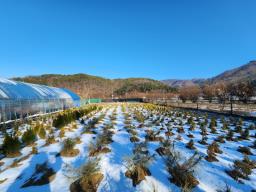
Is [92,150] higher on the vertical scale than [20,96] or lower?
lower

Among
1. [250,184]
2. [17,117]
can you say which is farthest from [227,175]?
[17,117]

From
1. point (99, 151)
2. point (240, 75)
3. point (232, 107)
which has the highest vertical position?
point (240, 75)

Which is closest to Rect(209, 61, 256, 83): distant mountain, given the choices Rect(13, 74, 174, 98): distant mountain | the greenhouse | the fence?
Rect(13, 74, 174, 98): distant mountain

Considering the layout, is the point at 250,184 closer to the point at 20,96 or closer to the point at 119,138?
the point at 119,138

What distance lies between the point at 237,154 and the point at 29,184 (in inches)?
227

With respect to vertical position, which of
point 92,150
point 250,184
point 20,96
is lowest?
point 250,184

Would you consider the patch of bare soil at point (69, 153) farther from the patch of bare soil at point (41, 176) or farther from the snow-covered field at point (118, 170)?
the patch of bare soil at point (41, 176)

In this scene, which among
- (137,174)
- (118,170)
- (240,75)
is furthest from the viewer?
(240,75)

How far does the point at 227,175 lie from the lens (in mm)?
4273

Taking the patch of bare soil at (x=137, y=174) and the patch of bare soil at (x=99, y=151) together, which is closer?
the patch of bare soil at (x=137, y=174)

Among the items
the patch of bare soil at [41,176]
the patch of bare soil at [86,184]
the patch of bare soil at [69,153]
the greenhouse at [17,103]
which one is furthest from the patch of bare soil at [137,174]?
the greenhouse at [17,103]

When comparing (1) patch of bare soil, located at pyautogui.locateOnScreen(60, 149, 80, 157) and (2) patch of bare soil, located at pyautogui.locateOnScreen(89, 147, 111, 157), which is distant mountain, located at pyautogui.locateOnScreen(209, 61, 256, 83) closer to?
(2) patch of bare soil, located at pyautogui.locateOnScreen(89, 147, 111, 157)

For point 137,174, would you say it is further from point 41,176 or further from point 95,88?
point 95,88

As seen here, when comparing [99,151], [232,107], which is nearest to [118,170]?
[99,151]
